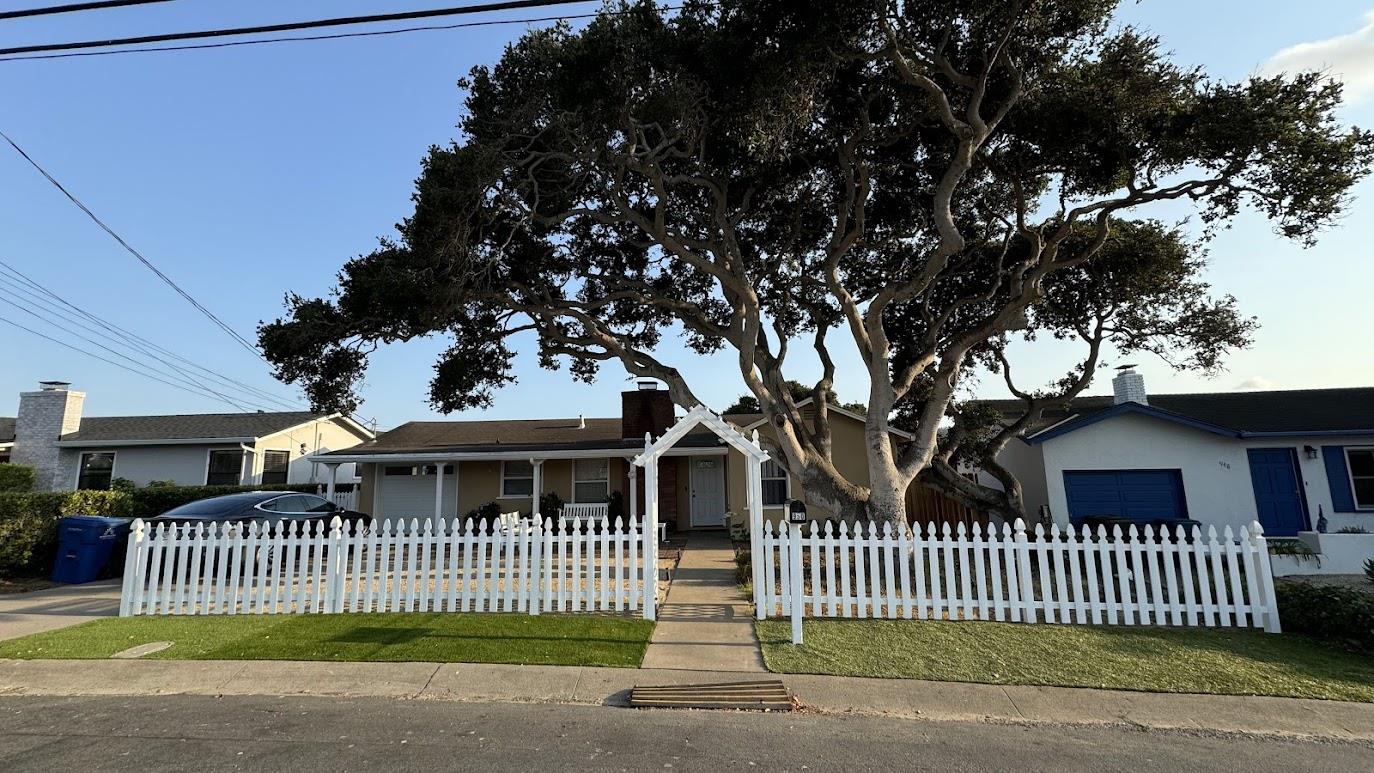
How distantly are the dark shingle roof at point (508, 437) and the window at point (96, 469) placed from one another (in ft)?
26.5

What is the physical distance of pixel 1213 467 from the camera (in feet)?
50.4

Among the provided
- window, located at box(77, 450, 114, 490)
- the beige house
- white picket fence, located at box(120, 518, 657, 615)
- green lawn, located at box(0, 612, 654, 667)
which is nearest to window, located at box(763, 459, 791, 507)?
the beige house

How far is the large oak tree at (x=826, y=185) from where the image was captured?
10750 millimetres

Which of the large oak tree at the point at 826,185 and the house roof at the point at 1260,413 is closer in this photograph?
the large oak tree at the point at 826,185

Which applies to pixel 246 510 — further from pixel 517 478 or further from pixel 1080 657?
pixel 1080 657

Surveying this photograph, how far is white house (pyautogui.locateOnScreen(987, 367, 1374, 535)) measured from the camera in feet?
49.5

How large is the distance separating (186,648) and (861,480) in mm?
15717

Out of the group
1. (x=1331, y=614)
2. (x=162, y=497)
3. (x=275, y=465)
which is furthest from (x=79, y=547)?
(x=1331, y=614)

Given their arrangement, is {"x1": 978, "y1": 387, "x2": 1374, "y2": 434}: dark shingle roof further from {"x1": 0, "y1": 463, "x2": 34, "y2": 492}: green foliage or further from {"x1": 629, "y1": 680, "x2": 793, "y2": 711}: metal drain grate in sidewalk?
{"x1": 0, "y1": 463, "x2": 34, "y2": 492}: green foliage

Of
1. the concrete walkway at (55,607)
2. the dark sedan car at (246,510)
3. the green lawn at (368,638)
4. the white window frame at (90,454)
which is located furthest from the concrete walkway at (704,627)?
the white window frame at (90,454)

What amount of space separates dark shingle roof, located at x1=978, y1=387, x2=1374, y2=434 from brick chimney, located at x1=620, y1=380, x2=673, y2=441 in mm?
9548

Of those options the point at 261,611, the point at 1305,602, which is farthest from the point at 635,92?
the point at 1305,602

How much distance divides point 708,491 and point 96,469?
20.6 meters

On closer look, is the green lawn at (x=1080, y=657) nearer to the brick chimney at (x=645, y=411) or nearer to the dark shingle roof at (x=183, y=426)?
the brick chimney at (x=645, y=411)
